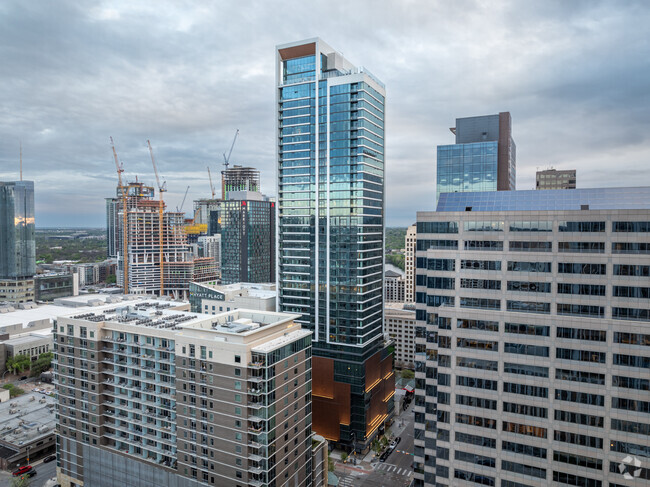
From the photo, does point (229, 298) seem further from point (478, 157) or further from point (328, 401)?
point (478, 157)

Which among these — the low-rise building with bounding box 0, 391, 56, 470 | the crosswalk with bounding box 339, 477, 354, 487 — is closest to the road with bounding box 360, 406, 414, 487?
the crosswalk with bounding box 339, 477, 354, 487

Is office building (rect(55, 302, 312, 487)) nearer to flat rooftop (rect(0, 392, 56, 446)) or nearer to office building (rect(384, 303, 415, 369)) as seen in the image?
flat rooftop (rect(0, 392, 56, 446))

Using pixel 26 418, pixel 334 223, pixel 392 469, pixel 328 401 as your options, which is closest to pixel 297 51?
pixel 334 223

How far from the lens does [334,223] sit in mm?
116188

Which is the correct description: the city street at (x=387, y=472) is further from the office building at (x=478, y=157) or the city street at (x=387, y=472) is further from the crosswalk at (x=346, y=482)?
the office building at (x=478, y=157)

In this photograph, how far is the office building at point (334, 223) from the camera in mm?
112625

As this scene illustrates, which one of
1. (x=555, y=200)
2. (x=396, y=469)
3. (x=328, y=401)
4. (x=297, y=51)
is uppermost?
(x=297, y=51)

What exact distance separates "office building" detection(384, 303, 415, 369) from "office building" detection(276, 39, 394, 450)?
51.7 m

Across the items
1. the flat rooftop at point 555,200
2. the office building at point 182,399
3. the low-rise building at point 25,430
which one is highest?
the flat rooftop at point 555,200

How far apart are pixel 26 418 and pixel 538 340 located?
125470 millimetres

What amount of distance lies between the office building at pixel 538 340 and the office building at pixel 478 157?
92316mm
